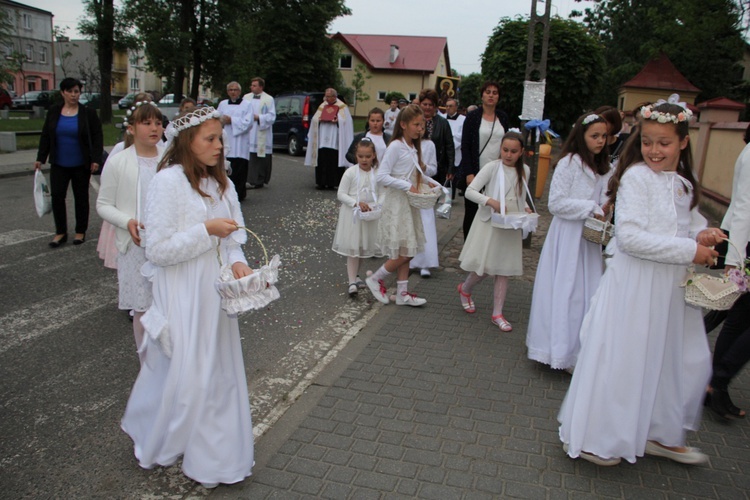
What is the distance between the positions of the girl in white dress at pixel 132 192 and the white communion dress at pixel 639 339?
283 cm

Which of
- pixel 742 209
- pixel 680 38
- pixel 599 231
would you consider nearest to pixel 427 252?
pixel 599 231

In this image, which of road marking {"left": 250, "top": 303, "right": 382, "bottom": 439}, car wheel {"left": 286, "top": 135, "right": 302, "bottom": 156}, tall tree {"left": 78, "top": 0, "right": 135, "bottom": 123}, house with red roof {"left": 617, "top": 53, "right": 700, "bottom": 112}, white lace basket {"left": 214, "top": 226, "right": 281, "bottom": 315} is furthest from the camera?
house with red roof {"left": 617, "top": 53, "right": 700, "bottom": 112}

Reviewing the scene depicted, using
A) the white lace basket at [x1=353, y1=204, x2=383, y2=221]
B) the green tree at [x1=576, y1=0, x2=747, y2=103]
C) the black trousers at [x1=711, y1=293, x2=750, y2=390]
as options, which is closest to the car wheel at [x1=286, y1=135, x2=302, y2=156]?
the green tree at [x1=576, y1=0, x2=747, y2=103]

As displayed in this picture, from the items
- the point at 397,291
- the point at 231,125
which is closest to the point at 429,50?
the point at 231,125

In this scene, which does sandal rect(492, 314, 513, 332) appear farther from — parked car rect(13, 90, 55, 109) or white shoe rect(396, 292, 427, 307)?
parked car rect(13, 90, 55, 109)

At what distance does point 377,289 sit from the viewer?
639 centimetres

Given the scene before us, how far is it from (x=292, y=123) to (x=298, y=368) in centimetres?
1623

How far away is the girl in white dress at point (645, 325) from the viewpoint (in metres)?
3.27

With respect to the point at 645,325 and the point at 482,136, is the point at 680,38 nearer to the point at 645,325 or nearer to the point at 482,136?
the point at 482,136

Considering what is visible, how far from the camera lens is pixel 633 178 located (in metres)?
3.32

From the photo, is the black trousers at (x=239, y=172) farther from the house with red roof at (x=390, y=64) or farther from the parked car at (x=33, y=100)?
Answer: the house with red roof at (x=390, y=64)

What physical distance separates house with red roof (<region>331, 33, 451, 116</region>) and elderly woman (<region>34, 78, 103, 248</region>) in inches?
2276

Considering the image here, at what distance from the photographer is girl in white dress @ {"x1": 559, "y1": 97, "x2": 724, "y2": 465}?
10.7ft

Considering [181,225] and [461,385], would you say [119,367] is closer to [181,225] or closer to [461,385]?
[181,225]
